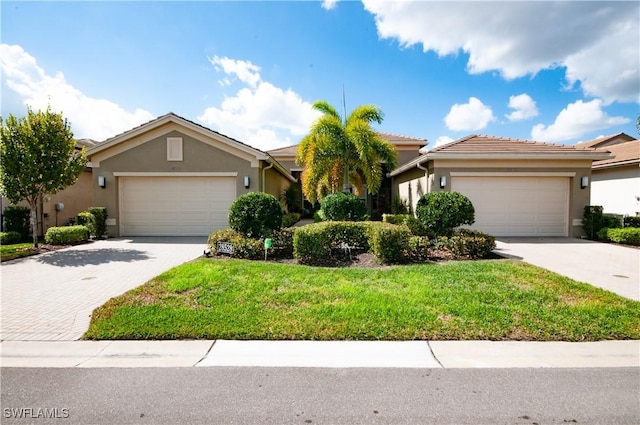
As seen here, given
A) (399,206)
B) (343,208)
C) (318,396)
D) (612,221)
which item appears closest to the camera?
Result: (318,396)

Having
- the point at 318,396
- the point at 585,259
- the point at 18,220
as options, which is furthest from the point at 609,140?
the point at 18,220

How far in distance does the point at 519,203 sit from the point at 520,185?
71 centimetres

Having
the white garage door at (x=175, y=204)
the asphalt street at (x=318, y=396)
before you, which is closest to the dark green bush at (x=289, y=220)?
the white garage door at (x=175, y=204)

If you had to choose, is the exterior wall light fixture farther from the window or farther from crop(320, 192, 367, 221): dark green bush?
the window

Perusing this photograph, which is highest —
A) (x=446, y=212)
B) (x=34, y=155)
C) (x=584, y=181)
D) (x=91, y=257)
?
(x=34, y=155)

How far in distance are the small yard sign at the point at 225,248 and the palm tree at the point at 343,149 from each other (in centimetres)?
530

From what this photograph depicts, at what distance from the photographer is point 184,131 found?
12484mm

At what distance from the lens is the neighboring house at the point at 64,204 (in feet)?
41.6

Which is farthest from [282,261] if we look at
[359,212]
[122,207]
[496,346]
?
[122,207]

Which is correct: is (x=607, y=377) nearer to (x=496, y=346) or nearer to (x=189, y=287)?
(x=496, y=346)

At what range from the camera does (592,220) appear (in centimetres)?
1191

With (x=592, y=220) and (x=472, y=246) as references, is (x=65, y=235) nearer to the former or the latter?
(x=472, y=246)

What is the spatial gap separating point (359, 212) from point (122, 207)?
9724 millimetres

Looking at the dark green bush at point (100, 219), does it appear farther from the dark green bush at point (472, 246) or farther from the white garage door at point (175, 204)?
the dark green bush at point (472, 246)
